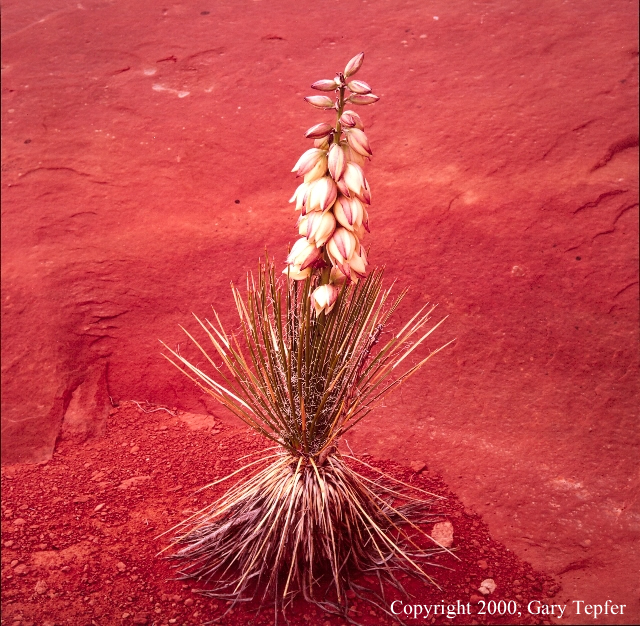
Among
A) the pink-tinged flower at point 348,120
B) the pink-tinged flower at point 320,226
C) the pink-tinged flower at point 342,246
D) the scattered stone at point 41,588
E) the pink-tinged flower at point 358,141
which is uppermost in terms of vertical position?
the pink-tinged flower at point 348,120

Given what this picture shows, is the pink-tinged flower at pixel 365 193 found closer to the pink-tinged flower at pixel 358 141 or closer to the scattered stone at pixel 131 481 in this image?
the pink-tinged flower at pixel 358 141

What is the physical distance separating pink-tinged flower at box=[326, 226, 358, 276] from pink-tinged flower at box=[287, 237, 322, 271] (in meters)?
0.04

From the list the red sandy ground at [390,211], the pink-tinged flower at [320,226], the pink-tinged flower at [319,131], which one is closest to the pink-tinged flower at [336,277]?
the pink-tinged flower at [320,226]

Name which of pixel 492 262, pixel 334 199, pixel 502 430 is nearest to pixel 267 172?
pixel 492 262

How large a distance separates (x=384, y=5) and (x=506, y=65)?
695 millimetres

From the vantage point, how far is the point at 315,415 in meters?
2.11

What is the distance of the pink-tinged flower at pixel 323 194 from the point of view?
1.91 metres

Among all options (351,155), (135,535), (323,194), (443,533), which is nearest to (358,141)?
(351,155)

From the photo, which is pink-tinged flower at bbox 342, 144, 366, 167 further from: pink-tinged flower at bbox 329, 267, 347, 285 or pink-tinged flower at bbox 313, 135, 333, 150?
pink-tinged flower at bbox 329, 267, 347, 285

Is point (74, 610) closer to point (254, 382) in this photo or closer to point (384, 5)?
point (254, 382)

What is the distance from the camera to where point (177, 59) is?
13.1 feet

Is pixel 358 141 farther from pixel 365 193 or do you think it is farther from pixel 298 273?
pixel 298 273

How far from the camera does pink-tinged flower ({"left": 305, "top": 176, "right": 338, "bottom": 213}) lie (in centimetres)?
191

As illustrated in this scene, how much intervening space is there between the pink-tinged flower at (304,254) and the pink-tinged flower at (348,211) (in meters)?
0.10
